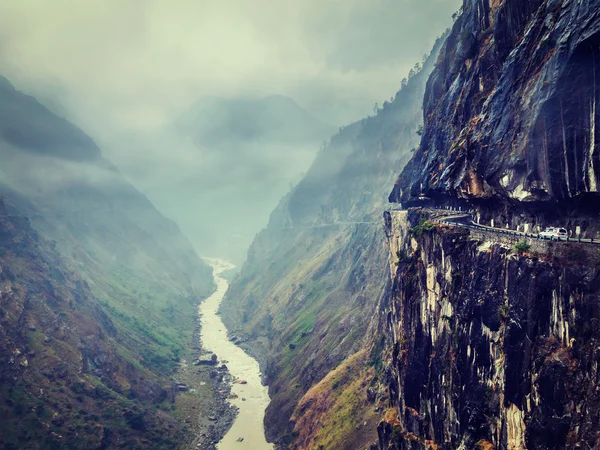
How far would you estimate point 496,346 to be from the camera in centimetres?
4331

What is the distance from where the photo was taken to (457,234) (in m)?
53.6

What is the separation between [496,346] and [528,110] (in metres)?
26.1

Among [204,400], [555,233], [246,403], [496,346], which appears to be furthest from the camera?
[204,400]

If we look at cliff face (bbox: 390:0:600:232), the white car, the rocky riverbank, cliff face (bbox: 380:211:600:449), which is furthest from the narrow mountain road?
the rocky riverbank

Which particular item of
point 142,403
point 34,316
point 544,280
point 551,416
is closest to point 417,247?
point 544,280

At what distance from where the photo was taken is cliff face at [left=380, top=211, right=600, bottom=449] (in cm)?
3438

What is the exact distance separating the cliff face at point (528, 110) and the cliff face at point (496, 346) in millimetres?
6739

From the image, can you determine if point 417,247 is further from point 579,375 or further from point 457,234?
point 579,375

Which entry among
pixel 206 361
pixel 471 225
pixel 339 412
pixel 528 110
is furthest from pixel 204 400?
pixel 528 110

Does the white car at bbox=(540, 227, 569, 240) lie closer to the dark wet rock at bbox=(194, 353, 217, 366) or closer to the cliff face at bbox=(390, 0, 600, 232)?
the cliff face at bbox=(390, 0, 600, 232)

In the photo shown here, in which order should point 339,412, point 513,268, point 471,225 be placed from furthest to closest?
point 339,412, point 471,225, point 513,268

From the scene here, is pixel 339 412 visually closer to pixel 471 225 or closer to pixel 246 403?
pixel 246 403

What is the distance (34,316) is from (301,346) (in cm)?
9178

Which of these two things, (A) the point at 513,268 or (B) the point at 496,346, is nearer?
(A) the point at 513,268
